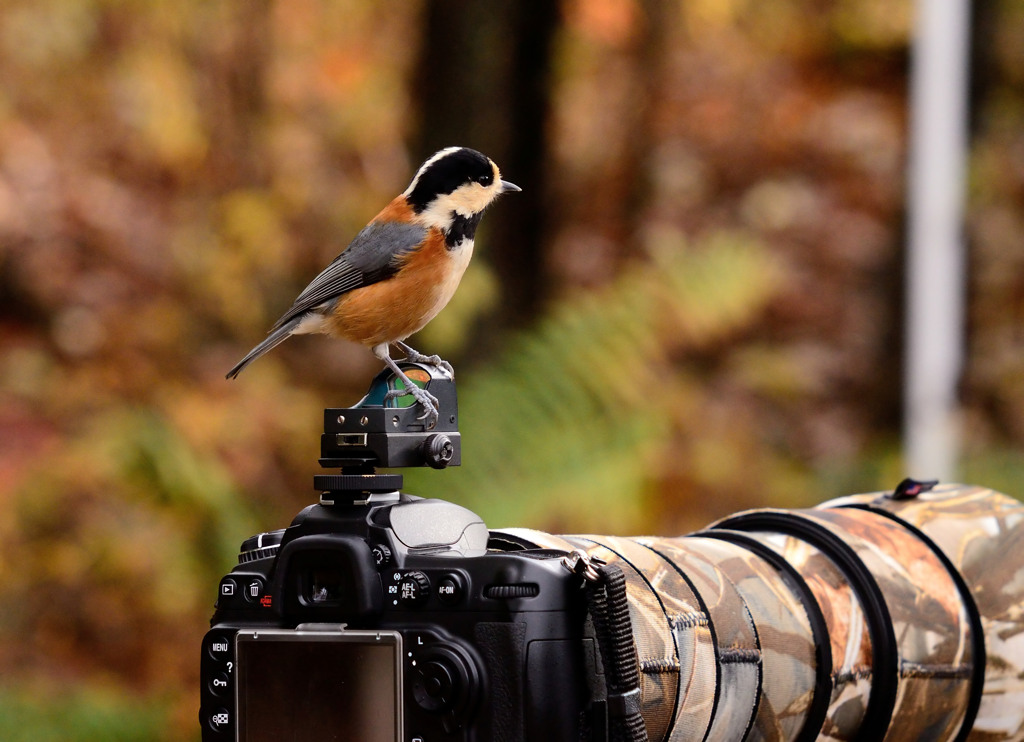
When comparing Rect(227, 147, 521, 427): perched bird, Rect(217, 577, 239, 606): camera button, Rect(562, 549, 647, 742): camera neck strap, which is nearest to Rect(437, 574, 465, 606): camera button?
Rect(562, 549, 647, 742): camera neck strap

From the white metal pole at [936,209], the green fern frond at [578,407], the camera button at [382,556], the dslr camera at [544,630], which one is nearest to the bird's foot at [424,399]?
the dslr camera at [544,630]

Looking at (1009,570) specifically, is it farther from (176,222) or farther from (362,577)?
(176,222)

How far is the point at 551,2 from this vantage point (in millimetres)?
4223

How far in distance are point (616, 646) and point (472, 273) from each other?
255 centimetres

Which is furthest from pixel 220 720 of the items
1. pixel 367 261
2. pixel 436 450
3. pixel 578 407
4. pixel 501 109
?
pixel 501 109

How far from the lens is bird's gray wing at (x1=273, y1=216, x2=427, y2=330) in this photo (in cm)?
165

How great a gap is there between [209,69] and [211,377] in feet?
4.67

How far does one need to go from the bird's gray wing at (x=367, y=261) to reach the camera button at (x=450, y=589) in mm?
509

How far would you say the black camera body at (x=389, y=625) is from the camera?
4.06ft

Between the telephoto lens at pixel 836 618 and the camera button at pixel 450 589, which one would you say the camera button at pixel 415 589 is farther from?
the telephoto lens at pixel 836 618

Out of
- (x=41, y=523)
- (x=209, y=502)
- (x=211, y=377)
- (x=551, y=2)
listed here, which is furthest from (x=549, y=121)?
(x=41, y=523)

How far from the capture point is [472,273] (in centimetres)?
372

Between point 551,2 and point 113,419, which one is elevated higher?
point 551,2

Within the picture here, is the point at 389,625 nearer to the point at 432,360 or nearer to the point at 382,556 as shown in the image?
the point at 382,556
